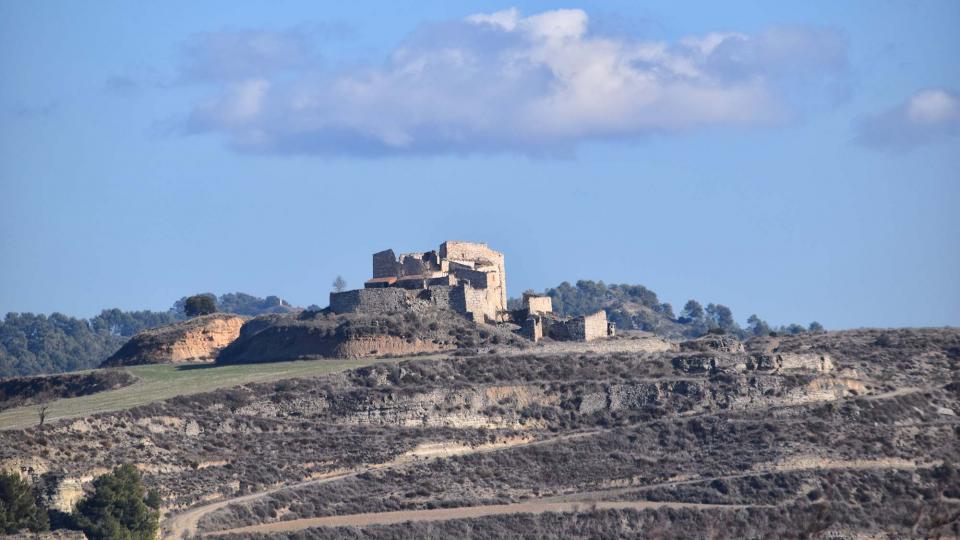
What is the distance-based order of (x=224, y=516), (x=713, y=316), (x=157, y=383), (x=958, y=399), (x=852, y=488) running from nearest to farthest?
(x=224, y=516) → (x=852, y=488) → (x=157, y=383) → (x=958, y=399) → (x=713, y=316)

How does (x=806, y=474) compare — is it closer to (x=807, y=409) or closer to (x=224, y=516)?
(x=807, y=409)

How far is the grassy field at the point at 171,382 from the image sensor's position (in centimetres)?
6662

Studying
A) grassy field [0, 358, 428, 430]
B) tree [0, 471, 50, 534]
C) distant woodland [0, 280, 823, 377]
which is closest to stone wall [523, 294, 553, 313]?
grassy field [0, 358, 428, 430]

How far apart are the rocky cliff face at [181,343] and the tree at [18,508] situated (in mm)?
28680

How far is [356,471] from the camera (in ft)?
213

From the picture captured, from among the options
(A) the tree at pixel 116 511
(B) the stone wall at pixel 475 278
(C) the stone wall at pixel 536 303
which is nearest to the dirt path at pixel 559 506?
(A) the tree at pixel 116 511

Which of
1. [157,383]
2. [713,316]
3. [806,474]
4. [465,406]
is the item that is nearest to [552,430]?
[465,406]

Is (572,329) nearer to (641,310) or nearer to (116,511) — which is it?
(116,511)

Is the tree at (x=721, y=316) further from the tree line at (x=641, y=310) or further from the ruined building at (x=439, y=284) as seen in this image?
the ruined building at (x=439, y=284)

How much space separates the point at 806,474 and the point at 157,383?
2460 centimetres

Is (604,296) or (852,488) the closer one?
(852,488)

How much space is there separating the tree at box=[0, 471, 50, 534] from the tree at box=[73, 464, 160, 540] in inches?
41.9

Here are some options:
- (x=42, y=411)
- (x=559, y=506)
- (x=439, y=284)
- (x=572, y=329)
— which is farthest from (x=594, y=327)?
(x=42, y=411)

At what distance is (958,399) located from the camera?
7925 cm
